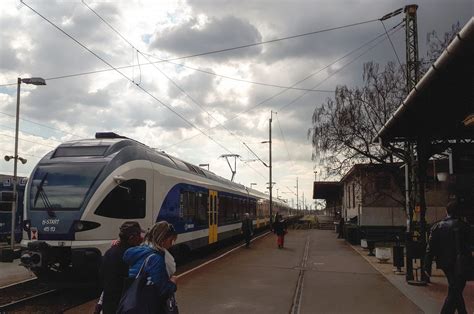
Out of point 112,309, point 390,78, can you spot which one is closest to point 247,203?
point 390,78

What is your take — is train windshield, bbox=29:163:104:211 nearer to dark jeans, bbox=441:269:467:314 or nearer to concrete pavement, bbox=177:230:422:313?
concrete pavement, bbox=177:230:422:313

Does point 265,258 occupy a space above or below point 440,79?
below

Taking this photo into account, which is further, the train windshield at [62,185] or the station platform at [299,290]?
the train windshield at [62,185]

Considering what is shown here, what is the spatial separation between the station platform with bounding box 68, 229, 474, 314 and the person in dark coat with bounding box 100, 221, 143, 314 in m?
4.18

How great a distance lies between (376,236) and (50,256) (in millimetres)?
20128

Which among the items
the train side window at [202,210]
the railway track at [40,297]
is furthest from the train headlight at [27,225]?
the train side window at [202,210]

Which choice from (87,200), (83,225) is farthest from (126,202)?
(83,225)

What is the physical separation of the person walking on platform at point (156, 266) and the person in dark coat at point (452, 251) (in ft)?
14.6

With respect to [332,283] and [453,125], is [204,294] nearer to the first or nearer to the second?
[332,283]

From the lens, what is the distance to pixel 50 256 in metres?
9.77

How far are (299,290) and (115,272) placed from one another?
713cm

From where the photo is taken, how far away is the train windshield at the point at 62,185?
10.3m

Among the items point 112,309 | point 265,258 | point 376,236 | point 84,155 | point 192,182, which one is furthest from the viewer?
point 376,236

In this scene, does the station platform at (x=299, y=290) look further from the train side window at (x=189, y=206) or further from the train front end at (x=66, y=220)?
the train side window at (x=189, y=206)
